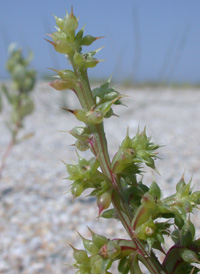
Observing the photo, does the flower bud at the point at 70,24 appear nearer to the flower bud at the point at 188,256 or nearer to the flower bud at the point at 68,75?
the flower bud at the point at 68,75

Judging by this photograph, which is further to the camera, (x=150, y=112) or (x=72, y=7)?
(x=150, y=112)

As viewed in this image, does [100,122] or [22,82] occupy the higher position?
[100,122]

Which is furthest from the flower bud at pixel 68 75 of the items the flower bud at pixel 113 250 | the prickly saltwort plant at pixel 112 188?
the flower bud at pixel 113 250

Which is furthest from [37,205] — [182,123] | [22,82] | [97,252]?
[182,123]

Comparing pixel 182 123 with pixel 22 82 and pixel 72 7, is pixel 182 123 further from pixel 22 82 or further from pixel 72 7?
pixel 72 7

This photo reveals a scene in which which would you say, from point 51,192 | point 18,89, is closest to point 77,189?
point 18,89

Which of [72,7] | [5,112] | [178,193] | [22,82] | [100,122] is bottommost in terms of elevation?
[5,112]

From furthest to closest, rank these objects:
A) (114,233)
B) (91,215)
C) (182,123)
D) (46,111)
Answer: (46,111) → (182,123) → (91,215) → (114,233)
